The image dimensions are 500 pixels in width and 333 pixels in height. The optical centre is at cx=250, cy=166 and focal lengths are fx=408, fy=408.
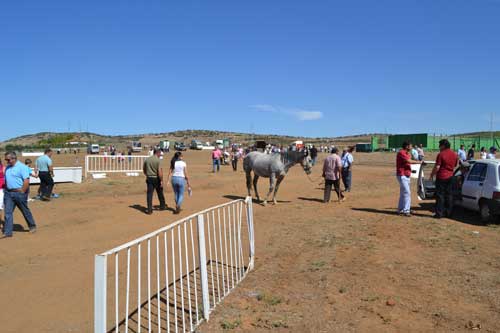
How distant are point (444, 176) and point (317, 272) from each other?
5519 millimetres

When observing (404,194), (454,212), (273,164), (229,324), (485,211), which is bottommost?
(229,324)

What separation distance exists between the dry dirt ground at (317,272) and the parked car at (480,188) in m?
0.41

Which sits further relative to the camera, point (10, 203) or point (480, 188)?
point (480, 188)

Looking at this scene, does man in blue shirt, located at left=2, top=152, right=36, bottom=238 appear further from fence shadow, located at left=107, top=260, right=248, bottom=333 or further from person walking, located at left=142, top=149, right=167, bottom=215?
fence shadow, located at left=107, top=260, right=248, bottom=333

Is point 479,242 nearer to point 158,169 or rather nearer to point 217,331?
point 217,331

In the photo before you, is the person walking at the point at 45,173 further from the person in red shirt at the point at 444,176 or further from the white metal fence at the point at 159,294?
the person in red shirt at the point at 444,176

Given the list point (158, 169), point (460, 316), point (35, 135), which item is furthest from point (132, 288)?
point (35, 135)

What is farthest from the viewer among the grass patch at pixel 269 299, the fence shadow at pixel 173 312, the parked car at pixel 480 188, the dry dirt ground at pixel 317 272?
the parked car at pixel 480 188

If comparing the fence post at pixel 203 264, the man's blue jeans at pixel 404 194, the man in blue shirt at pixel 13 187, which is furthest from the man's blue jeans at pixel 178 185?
the fence post at pixel 203 264

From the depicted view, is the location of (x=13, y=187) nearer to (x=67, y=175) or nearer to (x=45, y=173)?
(x=45, y=173)

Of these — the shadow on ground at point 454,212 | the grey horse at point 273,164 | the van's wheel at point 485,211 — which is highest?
the grey horse at point 273,164

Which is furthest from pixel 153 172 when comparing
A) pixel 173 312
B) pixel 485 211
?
pixel 485 211

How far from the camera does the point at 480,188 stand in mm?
10219

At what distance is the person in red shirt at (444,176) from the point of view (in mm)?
10273
